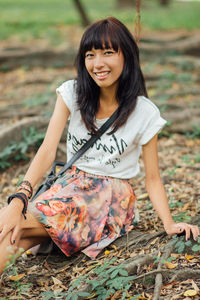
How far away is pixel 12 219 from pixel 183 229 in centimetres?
101

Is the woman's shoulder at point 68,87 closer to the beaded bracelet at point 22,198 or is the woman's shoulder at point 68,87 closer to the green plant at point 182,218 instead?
the beaded bracelet at point 22,198

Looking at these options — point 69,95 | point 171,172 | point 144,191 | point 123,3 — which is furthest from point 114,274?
point 123,3

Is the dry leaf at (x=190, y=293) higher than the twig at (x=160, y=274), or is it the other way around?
the twig at (x=160, y=274)

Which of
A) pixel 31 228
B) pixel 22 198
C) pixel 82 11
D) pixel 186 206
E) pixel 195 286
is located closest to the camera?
pixel 195 286

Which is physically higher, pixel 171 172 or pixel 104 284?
pixel 104 284

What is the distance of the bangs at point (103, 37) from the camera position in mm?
2367

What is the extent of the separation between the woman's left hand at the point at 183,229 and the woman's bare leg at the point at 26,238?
0.78m

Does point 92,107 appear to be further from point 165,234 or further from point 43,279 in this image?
point 43,279

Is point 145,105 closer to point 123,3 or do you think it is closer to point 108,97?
point 108,97

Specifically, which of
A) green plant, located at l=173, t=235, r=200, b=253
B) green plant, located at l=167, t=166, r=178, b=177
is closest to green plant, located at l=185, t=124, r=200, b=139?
green plant, located at l=167, t=166, r=178, b=177

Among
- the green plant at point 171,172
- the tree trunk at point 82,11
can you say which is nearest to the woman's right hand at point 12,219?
the green plant at point 171,172

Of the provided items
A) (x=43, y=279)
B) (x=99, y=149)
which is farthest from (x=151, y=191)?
(x=43, y=279)

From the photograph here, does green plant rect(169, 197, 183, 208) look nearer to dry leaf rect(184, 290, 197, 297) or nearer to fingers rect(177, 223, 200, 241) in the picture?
fingers rect(177, 223, 200, 241)

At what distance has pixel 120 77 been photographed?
8.38 ft
